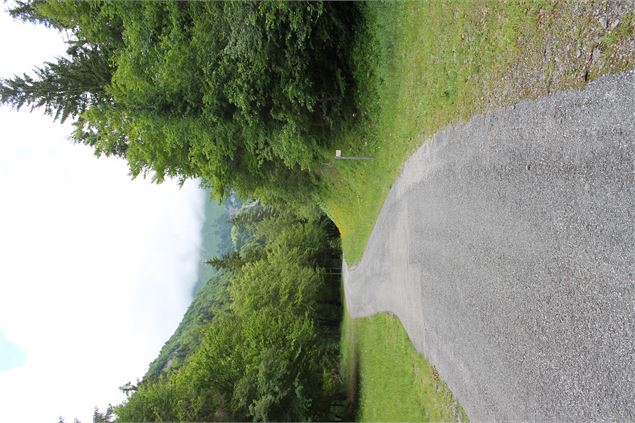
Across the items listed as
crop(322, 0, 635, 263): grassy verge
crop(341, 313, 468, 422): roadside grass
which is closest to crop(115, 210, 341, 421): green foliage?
crop(341, 313, 468, 422): roadside grass

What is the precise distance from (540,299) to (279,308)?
77.0 feet

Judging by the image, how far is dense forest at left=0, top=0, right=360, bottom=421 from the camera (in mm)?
15586

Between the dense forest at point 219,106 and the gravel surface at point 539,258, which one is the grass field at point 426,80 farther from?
the dense forest at point 219,106

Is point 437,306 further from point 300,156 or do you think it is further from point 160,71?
point 160,71

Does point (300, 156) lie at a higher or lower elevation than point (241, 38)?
lower

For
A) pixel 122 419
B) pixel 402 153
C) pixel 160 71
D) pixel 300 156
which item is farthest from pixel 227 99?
Result: pixel 122 419

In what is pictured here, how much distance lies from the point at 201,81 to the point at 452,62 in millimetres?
9518

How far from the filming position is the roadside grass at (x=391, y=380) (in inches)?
427

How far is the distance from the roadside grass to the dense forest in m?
1.80

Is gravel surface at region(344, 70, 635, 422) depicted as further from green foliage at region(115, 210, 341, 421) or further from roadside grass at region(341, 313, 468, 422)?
green foliage at region(115, 210, 341, 421)

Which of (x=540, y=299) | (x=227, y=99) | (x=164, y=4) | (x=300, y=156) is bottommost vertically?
(x=540, y=299)

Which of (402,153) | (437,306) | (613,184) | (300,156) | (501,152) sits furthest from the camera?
(300,156)

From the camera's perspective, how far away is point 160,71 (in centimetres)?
1606

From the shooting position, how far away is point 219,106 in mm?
17219
